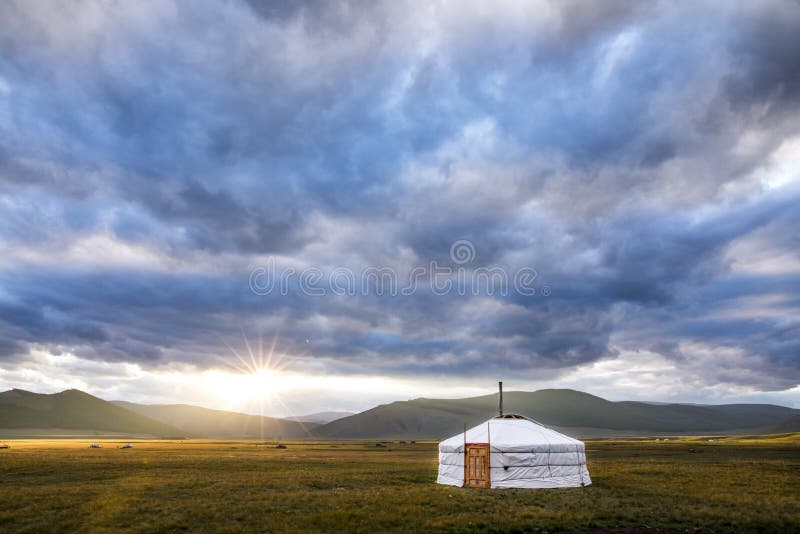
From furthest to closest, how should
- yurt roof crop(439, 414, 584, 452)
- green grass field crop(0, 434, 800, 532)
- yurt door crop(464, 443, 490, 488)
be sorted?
yurt roof crop(439, 414, 584, 452)
yurt door crop(464, 443, 490, 488)
green grass field crop(0, 434, 800, 532)

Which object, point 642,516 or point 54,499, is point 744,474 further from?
point 54,499

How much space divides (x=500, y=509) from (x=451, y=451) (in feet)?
29.1

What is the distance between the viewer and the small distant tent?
25516 millimetres

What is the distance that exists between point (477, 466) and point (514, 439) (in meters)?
2.38

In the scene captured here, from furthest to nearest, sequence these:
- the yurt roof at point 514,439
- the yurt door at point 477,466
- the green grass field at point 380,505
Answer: the yurt roof at point 514,439 → the yurt door at point 477,466 → the green grass field at point 380,505

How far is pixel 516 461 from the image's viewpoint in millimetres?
25531

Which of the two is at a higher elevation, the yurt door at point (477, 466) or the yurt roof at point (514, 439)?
the yurt roof at point (514, 439)

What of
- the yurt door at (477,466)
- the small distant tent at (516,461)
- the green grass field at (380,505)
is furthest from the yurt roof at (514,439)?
the green grass field at (380,505)

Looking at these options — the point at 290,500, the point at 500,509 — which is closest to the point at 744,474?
the point at 500,509

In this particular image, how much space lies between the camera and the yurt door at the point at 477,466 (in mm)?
25469

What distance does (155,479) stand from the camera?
98.6 ft

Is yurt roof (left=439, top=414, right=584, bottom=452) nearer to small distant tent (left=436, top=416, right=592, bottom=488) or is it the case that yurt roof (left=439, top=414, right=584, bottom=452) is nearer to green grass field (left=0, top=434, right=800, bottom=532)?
small distant tent (left=436, top=416, right=592, bottom=488)

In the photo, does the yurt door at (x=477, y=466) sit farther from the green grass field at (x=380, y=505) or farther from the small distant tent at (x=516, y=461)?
the green grass field at (x=380, y=505)

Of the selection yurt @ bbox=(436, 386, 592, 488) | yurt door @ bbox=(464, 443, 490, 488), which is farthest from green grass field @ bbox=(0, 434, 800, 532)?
yurt door @ bbox=(464, 443, 490, 488)
